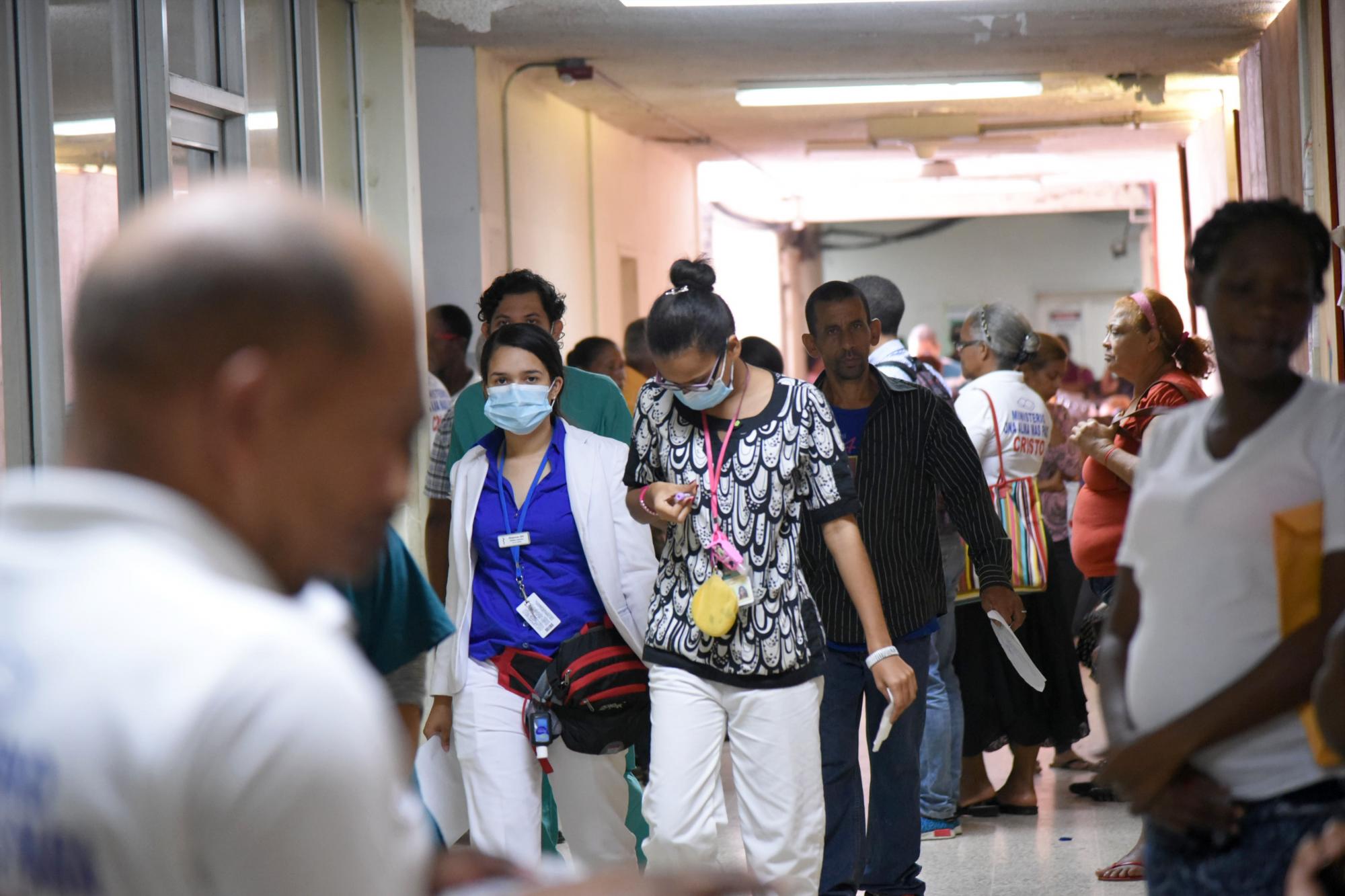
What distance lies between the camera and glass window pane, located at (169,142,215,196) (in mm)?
4938

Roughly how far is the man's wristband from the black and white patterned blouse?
15 centimetres

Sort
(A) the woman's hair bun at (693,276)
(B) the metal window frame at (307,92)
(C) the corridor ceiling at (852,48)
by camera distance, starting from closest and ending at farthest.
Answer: (A) the woman's hair bun at (693,276)
(B) the metal window frame at (307,92)
(C) the corridor ceiling at (852,48)

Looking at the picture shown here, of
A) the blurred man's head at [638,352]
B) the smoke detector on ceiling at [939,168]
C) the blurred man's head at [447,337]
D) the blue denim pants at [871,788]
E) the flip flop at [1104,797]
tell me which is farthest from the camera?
the smoke detector on ceiling at [939,168]

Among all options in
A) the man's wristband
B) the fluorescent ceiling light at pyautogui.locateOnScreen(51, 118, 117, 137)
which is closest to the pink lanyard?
the man's wristband

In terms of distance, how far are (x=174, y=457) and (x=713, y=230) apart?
595 inches

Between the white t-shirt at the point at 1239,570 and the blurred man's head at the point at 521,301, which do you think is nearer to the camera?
the white t-shirt at the point at 1239,570

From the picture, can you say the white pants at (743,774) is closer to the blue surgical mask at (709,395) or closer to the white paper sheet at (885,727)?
the white paper sheet at (885,727)

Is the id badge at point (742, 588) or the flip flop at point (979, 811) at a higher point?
the id badge at point (742, 588)

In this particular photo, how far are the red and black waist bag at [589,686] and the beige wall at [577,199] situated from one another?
403 cm

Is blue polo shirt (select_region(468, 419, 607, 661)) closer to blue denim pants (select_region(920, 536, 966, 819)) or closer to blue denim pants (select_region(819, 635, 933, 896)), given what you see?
blue denim pants (select_region(819, 635, 933, 896))

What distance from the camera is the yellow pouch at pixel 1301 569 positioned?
192 cm

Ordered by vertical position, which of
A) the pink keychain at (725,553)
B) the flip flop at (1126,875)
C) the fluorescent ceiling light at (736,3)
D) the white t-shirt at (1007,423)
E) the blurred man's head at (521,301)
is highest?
the fluorescent ceiling light at (736,3)

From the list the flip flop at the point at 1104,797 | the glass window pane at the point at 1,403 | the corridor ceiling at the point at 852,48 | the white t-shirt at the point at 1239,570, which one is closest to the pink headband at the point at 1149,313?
the flip flop at the point at 1104,797

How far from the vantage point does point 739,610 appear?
12.2 ft
